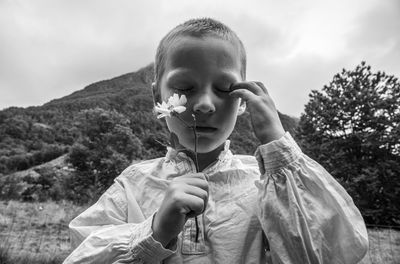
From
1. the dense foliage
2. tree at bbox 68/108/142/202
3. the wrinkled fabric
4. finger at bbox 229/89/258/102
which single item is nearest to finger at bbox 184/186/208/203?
the wrinkled fabric

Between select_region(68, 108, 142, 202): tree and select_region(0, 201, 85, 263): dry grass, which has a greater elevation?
select_region(68, 108, 142, 202): tree

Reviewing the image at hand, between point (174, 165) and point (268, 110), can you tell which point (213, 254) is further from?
point (268, 110)

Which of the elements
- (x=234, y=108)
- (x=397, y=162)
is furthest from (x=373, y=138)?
(x=234, y=108)

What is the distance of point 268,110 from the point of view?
1.11 m

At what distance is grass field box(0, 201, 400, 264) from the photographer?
18.4 feet

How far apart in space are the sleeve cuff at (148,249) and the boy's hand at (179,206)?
0.06 feet

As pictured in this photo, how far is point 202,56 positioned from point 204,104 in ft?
0.72

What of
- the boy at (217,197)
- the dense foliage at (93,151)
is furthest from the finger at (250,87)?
the dense foliage at (93,151)

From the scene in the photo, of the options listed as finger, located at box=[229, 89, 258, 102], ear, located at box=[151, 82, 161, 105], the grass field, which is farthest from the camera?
the grass field

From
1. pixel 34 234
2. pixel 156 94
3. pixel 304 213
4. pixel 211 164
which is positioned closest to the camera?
pixel 304 213

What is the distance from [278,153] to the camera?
43.1 inches

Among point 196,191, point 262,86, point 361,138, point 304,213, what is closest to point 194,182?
point 196,191

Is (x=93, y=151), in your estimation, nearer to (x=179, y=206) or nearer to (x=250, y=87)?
(x=250, y=87)

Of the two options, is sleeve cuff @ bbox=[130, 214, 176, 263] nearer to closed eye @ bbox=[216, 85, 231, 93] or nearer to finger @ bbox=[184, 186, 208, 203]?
finger @ bbox=[184, 186, 208, 203]
